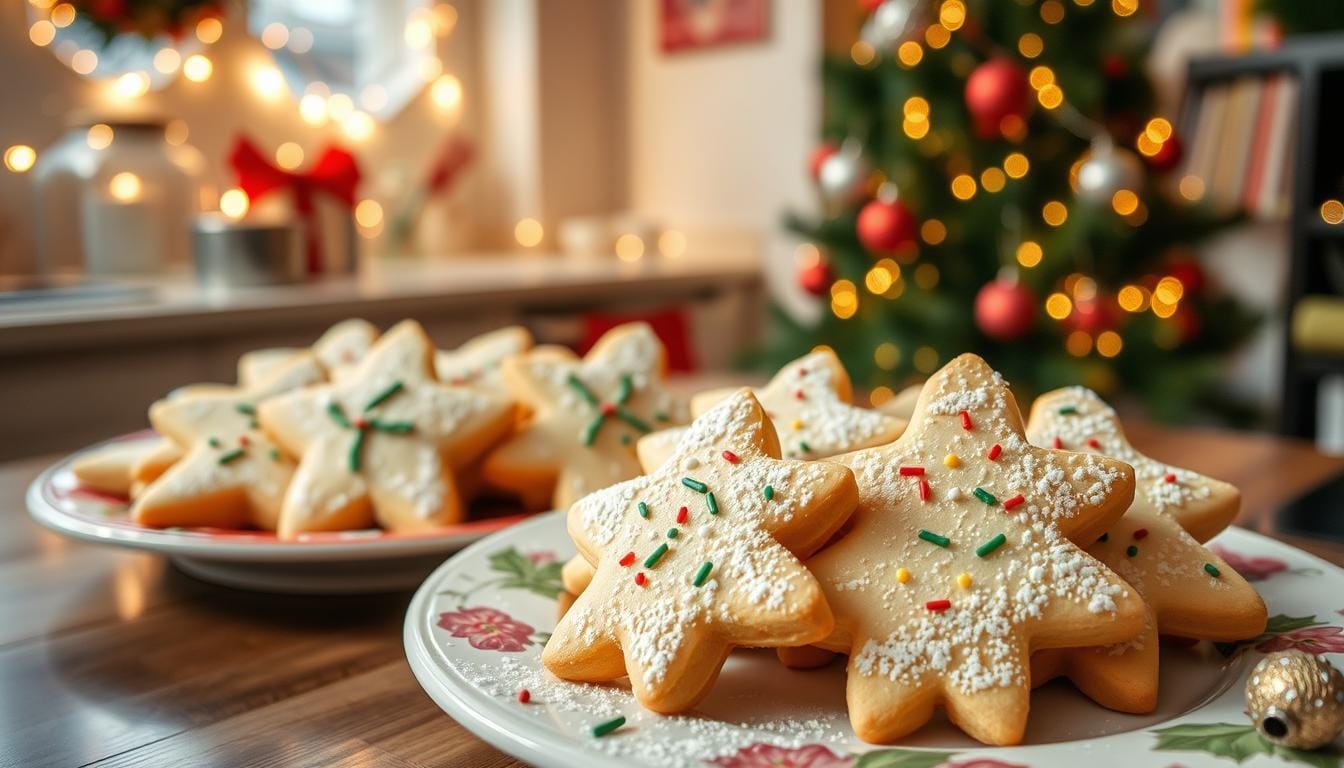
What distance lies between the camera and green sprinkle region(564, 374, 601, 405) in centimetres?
79

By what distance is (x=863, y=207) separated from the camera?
267 cm

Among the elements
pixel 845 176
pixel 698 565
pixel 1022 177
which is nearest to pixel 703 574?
pixel 698 565

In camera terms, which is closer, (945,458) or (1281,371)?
(945,458)

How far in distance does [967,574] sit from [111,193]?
7.80 ft

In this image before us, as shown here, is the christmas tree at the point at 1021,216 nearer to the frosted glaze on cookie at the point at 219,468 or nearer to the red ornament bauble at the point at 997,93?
the red ornament bauble at the point at 997,93

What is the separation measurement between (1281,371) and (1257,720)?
2.44m

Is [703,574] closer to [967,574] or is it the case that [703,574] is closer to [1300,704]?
[967,574]

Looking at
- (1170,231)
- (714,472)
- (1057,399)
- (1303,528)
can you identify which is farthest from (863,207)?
(714,472)

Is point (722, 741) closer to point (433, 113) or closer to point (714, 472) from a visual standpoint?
point (714, 472)

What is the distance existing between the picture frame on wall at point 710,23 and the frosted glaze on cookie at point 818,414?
8.67 feet

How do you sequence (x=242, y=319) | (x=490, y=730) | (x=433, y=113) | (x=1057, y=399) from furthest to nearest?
(x=433, y=113) → (x=242, y=319) → (x=1057, y=399) → (x=490, y=730)

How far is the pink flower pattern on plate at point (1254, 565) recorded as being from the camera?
0.63m

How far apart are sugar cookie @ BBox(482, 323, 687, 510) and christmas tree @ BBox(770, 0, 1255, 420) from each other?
5.25 ft

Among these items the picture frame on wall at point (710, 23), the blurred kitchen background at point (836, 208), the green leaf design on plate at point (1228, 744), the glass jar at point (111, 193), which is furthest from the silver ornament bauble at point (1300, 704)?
the picture frame on wall at point (710, 23)
